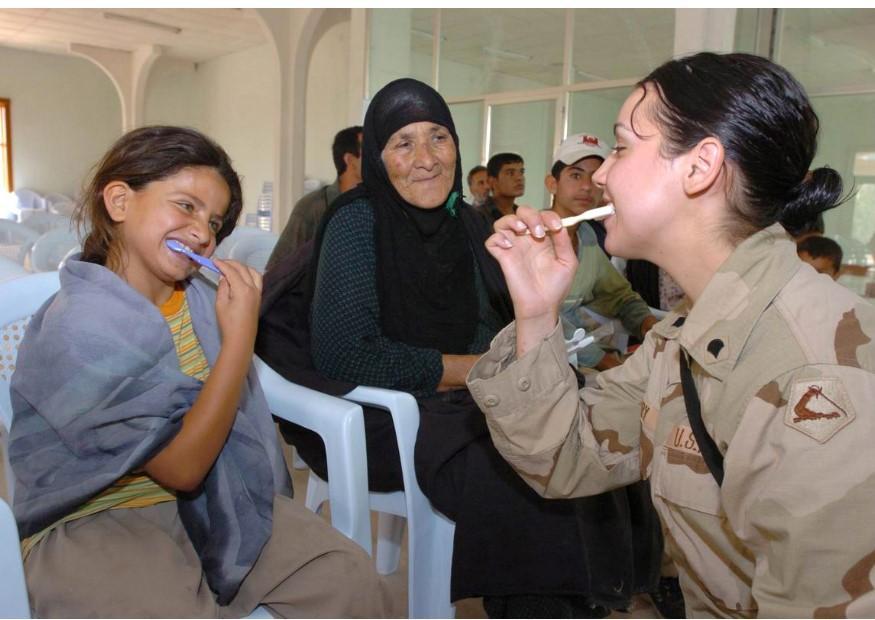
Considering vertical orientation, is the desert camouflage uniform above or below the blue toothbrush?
below

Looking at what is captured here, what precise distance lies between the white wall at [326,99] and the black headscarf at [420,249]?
711 cm

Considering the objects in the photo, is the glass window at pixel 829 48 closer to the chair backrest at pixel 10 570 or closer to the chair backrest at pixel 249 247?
the chair backrest at pixel 249 247

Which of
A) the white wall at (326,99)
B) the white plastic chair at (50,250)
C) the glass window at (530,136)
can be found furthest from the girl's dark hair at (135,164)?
the white wall at (326,99)

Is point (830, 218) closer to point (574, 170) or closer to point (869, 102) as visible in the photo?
point (869, 102)

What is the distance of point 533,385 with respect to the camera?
1052 mm

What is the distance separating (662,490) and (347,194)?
112cm

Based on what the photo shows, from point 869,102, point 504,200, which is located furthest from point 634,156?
point 869,102

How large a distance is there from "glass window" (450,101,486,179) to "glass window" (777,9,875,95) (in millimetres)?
2869

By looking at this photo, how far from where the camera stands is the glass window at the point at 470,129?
6809mm

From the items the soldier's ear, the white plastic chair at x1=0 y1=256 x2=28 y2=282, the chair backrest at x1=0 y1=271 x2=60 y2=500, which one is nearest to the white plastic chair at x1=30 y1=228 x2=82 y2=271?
the white plastic chair at x1=0 y1=256 x2=28 y2=282

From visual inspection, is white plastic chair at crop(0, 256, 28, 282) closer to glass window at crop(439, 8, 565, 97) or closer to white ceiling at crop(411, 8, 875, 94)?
white ceiling at crop(411, 8, 875, 94)

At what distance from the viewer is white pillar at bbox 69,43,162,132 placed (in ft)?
33.9

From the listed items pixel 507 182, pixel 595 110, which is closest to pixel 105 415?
pixel 507 182

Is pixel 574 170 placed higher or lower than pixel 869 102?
lower
